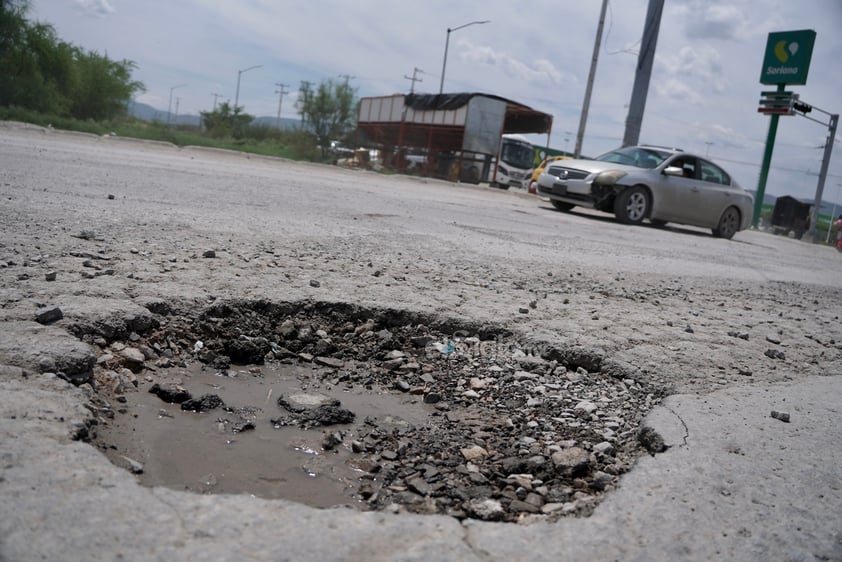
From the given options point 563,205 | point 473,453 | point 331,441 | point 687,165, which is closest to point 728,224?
point 687,165

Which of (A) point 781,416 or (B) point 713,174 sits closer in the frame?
(A) point 781,416

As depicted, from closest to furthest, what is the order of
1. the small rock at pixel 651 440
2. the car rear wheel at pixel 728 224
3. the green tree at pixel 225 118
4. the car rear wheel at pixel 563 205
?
the small rock at pixel 651 440
the car rear wheel at pixel 728 224
the car rear wheel at pixel 563 205
the green tree at pixel 225 118

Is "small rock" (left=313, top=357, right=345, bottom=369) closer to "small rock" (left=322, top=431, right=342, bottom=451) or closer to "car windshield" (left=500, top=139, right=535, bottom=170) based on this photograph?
"small rock" (left=322, top=431, right=342, bottom=451)

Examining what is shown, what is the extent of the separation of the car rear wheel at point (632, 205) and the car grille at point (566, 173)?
0.90 m

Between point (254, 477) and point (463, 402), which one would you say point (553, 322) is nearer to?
point (463, 402)

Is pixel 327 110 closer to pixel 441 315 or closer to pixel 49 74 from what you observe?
pixel 49 74

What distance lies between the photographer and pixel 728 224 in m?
14.5

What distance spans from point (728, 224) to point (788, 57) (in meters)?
21.5

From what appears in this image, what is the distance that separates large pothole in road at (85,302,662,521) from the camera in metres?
2.03

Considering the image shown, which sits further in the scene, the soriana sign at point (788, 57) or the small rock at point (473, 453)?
the soriana sign at point (788, 57)

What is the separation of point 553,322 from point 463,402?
1157 mm

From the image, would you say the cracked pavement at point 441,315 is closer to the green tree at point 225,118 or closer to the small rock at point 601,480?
the small rock at point 601,480

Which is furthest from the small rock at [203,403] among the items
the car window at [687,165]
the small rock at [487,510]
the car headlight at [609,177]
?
the car window at [687,165]

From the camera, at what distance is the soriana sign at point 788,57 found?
30500mm
